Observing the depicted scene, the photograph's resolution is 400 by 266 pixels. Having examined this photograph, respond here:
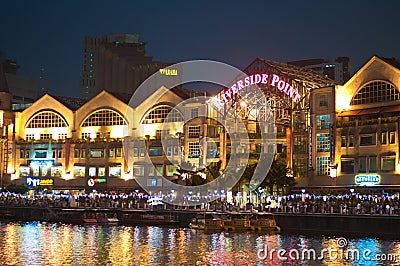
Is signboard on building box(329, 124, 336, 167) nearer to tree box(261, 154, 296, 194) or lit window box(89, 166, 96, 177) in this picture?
tree box(261, 154, 296, 194)

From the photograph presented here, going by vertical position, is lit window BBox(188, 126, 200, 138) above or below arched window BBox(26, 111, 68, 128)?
below

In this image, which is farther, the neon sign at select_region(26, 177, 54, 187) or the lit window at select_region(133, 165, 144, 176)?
the neon sign at select_region(26, 177, 54, 187)

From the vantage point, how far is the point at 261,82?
11506 cm

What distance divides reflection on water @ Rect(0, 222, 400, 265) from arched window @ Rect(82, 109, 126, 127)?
47376 millimetres

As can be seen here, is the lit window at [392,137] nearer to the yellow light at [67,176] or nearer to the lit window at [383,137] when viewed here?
the lit window at [383,137]

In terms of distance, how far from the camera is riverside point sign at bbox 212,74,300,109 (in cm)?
11294

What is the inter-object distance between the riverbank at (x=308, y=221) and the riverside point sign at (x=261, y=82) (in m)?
23.1

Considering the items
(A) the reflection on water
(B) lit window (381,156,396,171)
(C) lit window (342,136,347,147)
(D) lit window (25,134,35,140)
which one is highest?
(D) lit window (25,134,35,140)

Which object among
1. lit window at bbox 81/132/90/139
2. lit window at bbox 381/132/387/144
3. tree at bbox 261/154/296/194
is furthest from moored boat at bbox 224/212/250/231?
lit window at bbox 81/132/90/139

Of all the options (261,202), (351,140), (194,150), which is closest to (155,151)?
(194,150)

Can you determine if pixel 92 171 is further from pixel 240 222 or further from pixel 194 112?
pixel 240 222

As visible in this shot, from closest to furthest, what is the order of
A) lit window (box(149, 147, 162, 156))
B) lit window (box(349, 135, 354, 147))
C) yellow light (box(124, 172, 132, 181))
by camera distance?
lit window (box(349, 135, 354, 147))
lit window (box(149, 147, 162, 156))
yellow light (box(124, 172, 132, 181))

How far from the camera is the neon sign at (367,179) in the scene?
99.5 m

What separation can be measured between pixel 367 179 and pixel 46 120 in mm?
69905
